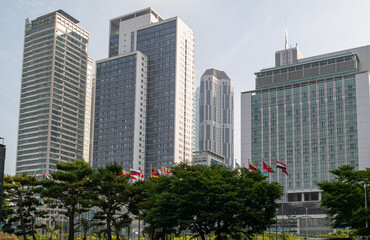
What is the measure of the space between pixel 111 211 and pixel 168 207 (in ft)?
79.3

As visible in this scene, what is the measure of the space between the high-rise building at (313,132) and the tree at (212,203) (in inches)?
4098

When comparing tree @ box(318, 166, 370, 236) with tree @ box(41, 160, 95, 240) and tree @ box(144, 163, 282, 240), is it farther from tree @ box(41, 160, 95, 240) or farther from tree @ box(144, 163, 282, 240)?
tree @ box(41, 160, 95, 240)

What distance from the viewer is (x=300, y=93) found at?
639 feet

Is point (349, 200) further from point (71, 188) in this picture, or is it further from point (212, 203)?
point (71, 188)

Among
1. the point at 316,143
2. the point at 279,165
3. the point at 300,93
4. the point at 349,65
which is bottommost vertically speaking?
the point at 279,165

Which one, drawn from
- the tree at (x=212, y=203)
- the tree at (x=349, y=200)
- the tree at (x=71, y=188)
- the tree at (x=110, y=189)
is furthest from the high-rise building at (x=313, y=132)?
the tree at (x=349, y=200)

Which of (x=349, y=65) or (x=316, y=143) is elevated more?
(x=349, y=65)

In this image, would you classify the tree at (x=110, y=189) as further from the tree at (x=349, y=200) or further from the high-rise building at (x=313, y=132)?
the high-rise building at (x=313, y=132)

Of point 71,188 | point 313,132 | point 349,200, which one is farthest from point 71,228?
point 313,132

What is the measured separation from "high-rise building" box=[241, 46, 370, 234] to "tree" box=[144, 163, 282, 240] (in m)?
104

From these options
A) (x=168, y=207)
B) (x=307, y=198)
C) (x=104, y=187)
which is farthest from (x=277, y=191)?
(x=307, y=198)

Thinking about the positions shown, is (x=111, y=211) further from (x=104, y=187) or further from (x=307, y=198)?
(x=307, y=198)

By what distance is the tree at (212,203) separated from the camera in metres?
66.4

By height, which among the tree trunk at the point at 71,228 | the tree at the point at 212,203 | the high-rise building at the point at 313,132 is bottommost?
the tree trunk at the point at 71,228
